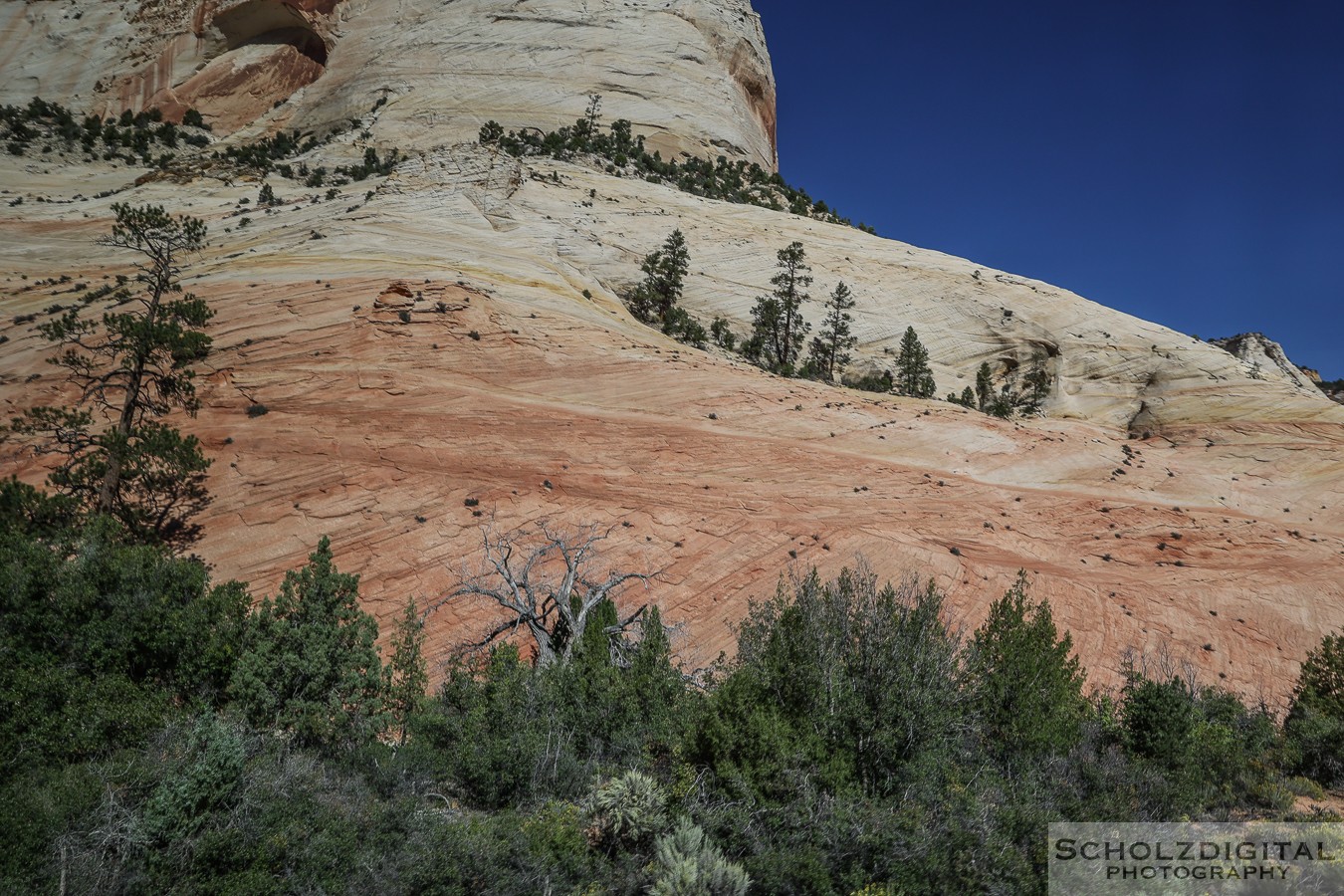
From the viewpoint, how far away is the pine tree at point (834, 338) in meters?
42.5

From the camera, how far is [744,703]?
10.7 metres

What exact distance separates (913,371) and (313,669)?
35888 mm

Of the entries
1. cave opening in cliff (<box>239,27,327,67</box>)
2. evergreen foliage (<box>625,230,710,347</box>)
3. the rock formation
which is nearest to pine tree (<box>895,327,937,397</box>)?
the rock formation

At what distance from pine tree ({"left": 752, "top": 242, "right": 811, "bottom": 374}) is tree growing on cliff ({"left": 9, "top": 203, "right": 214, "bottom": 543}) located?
28.2 meters

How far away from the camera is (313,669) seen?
38.8ft

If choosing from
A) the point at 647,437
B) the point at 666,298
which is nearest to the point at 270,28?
the point at 666,298

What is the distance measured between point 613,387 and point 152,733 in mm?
16942

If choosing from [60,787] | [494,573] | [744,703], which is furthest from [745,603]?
[60,787]

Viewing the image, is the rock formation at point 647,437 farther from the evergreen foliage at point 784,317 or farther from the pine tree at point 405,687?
the pine tree at point 405,687

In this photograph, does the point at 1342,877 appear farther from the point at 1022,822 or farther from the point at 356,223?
the point at 356,223

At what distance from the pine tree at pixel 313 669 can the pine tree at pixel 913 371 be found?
33.0 m

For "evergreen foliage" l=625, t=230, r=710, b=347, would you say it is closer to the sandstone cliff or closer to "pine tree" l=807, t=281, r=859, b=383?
"pine tree" l=807, t=281, r=859, b=383

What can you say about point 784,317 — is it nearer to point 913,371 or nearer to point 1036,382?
point 913,371

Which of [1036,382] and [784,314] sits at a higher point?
[784,314]
